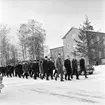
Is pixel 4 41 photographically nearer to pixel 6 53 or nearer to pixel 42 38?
pixel 6 53

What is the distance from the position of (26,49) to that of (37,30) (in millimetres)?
5038

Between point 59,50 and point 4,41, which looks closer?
point 4,41

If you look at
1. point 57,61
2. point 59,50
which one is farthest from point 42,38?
point 57,61

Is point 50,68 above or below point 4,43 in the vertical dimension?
below

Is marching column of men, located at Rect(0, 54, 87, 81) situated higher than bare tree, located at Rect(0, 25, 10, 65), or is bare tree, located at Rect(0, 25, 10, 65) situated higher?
bare tree, located at Rect(0, 25, 10, 65)

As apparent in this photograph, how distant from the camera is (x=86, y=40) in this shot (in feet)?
142

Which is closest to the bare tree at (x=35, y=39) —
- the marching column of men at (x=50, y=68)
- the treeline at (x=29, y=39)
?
the treeline at (x=29, y=39)

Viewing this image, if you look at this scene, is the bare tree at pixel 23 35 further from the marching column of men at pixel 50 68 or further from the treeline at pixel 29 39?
the marching column of men at pixel 50 68

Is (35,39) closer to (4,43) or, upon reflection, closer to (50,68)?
(4,43)

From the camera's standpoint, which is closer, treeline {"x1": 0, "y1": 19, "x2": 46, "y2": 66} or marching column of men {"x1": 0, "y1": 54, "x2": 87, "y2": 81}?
marching column of men {"x1": 0, "y1": 54, "x2": 87, "y2": 81}

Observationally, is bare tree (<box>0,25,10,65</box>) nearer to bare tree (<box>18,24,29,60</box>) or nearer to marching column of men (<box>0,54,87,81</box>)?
bare tree (<box>18,24,29,60</box>)

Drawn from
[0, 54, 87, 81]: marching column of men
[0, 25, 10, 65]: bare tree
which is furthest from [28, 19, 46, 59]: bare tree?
[0, 54, 87, 81]: marching column of men

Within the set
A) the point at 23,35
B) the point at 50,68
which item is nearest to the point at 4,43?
the point at 23,35

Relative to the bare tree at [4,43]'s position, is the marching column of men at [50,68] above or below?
below
